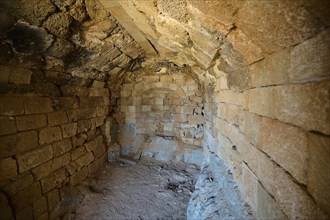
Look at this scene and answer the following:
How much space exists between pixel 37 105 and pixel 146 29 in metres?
2.13

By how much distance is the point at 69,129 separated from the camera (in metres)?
3.52

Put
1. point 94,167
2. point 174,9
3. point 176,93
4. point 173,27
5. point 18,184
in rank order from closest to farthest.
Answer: point 174,9, point 173,27, point 18,184, point 94,167, point 176,93

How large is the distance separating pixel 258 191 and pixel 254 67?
1024 millimetres

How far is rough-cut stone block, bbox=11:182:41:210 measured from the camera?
95.9 inches

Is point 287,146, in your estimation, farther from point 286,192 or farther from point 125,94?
point 125,94

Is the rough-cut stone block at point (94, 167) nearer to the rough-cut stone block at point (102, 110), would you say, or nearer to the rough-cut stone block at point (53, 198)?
the rough-cut stone block at point (53, 198)

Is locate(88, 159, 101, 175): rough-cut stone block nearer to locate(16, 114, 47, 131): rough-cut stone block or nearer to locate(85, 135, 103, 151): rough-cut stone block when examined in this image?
locate(85, 135, 103, 151): rough-cut stone block

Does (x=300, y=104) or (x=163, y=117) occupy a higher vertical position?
(x=300, y=104)

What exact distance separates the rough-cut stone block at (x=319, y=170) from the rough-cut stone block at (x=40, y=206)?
3496 mm

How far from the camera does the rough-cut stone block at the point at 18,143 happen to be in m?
2.32

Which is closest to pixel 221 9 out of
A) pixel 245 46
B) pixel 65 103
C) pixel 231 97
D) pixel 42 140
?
pixel 245 46

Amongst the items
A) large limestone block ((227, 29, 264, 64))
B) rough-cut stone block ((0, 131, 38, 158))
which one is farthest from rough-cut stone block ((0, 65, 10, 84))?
large limestone block ((227, 29, 264, 64))

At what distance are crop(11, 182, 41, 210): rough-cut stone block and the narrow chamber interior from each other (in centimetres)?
1

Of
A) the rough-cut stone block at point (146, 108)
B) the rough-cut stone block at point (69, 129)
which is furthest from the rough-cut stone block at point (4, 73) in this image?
the rough-cut stone block at point (146, 108)
